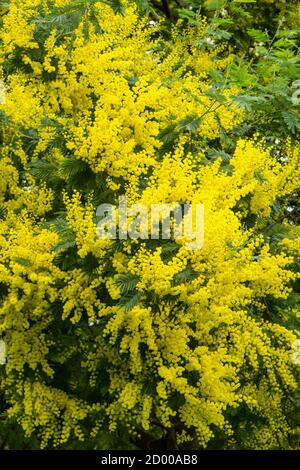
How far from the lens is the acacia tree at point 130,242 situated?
436 cm

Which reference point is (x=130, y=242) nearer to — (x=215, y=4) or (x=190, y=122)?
(x=190, y=122)

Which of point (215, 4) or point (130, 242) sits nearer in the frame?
point (130, 242)

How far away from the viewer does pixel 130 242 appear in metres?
4.33

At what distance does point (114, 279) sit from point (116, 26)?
2625 mm

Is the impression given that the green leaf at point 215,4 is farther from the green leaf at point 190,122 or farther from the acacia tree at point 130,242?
the green leaf at point 190,122

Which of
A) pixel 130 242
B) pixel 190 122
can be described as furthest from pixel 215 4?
pixel 130 242

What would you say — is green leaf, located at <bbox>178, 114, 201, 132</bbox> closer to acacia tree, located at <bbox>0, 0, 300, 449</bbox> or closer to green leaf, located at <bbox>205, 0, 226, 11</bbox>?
acacia tree, located at <bbox>0, 0, 300, 449</bbox>

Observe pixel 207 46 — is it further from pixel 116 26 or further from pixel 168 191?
pixel 168 191

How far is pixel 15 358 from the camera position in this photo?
4949mm

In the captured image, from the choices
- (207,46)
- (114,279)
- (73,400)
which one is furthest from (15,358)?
(207,46)

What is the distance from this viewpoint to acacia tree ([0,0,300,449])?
171 inches

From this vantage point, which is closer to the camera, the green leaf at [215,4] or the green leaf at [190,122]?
the green leaf at [190,122]

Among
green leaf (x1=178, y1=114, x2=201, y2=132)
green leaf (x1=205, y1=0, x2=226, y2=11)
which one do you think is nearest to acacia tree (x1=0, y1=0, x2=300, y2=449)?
green leaf (x1=178, y1=114, x2=201, y2=132)

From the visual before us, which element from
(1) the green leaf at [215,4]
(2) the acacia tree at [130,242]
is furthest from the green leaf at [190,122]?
(1) the green leaf at [215,4]
